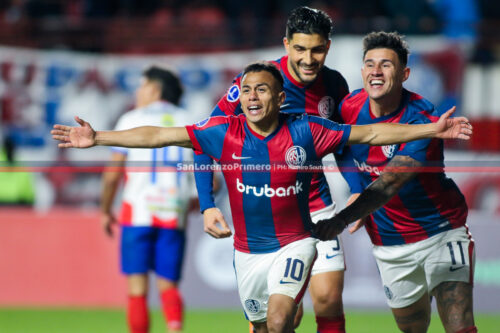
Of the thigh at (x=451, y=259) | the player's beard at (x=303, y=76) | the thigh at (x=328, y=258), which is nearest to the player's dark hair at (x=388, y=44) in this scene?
the player's beard at (x=303, y=76)

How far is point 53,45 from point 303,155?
8.33 metres

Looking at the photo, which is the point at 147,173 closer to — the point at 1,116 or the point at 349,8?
the point at 1,116

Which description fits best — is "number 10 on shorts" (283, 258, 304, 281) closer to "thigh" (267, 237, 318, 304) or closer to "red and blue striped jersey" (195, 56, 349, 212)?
"thigh" (267, 237, 318, 304)

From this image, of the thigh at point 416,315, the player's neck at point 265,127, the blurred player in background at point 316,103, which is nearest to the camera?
the player's neck at point 265,127

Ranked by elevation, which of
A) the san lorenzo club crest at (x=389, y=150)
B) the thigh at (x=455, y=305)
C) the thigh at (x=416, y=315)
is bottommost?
the thigh at (x=416, y=315)

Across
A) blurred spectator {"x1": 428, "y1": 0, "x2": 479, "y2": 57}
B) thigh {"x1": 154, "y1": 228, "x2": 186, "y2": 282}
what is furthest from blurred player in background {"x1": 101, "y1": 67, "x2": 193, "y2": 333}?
blurred spectator {"x1": 428, "y1": 0, "x2": 479, "y2": 57}

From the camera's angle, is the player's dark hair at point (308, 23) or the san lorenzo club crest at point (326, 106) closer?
the player's dark hair at point (308, 23)

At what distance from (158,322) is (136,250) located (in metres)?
2.66

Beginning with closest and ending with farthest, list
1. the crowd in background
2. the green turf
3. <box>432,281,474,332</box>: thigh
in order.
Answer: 1. <box>432,281,474,332</box>: thigh
2. the green turf
3. the crowd in background

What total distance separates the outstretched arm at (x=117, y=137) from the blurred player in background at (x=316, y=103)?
1.17 feet

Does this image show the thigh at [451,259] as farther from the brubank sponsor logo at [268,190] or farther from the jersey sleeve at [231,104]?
the jersey sleeve at [231,104]

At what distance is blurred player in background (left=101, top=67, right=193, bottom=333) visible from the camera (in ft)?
22.6

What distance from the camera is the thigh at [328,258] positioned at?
17.7 ft

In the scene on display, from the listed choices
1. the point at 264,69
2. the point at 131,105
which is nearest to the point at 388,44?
the point at 264,69
